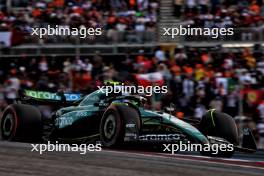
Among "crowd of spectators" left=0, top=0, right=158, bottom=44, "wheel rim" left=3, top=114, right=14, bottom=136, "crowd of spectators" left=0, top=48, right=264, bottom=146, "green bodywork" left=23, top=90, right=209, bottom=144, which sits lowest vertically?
"crowd of spectators" left=0, top=48, right=264, bottom=146

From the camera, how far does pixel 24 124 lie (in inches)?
400

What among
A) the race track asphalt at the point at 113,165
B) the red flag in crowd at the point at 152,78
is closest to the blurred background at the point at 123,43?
the red flag in crowd at the point at 152,78

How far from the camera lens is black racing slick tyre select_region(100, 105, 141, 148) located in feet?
29.2

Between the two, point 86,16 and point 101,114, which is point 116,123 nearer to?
point 101,114

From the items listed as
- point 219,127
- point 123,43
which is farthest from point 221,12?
point 219,127

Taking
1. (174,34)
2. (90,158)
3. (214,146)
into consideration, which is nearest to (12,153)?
(90,158)

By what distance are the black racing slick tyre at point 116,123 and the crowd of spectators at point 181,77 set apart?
4390 millimetres

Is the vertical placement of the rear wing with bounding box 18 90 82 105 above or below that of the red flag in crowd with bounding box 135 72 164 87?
above

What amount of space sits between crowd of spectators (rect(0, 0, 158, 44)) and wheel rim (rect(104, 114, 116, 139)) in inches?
423

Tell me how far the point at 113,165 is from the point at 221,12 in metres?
13.2

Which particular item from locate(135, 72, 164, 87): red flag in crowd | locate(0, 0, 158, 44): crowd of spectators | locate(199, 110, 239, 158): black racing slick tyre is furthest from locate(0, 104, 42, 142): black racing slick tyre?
locate(0, 0, 158, 44): crowd of spectators

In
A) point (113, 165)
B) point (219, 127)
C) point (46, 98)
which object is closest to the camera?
point (113, 165)

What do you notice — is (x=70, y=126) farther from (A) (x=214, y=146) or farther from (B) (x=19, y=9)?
(B) (x=19, y=9)

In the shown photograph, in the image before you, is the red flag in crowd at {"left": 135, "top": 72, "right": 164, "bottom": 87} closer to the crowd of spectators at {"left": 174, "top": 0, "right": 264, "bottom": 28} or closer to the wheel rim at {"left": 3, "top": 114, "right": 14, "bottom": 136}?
the crowd of spectators at {"left": 174, "top": 0, "right": 264, "bottom": 28}
